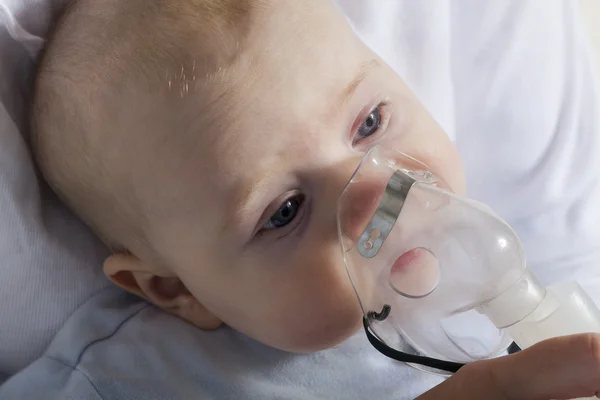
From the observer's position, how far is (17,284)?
0.99m

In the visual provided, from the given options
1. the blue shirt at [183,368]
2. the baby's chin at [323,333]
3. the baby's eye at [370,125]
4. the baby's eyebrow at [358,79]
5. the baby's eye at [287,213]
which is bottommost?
the blue shirt at [183,368]

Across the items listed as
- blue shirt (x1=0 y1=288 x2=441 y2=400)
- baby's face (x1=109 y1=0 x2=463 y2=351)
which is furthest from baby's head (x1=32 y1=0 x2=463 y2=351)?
blue shirt (x1=0 y1=288 x2=441 y2=400)

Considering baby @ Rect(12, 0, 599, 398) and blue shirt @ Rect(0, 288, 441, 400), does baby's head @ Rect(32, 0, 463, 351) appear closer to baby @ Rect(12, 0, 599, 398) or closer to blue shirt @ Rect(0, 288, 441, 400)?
baby @ Rect(12, 0, 599, 398)

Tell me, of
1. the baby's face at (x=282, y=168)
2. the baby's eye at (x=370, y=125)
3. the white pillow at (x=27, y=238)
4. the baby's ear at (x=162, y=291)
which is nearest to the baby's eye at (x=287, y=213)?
the baby's face at (x=282, y=168)

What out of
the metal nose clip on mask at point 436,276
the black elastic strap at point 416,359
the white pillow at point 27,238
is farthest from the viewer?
Answer: the white pillow at point 27,238

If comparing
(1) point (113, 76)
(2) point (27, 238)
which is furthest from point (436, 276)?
(2) point (27, 238)

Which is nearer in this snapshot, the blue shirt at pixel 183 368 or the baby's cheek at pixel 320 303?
the baby's cheek at pixel 320 303

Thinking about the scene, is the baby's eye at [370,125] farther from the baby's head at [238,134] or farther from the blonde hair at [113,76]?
the blonde hair at [113,76]

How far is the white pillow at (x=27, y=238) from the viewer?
97cm

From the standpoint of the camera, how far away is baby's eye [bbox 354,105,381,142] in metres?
0.86

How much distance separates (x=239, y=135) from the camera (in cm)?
79

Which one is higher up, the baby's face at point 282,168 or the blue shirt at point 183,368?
the baby's face at point 282,168

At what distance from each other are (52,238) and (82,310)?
12 cm

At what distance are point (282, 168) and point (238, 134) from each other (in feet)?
0.22
